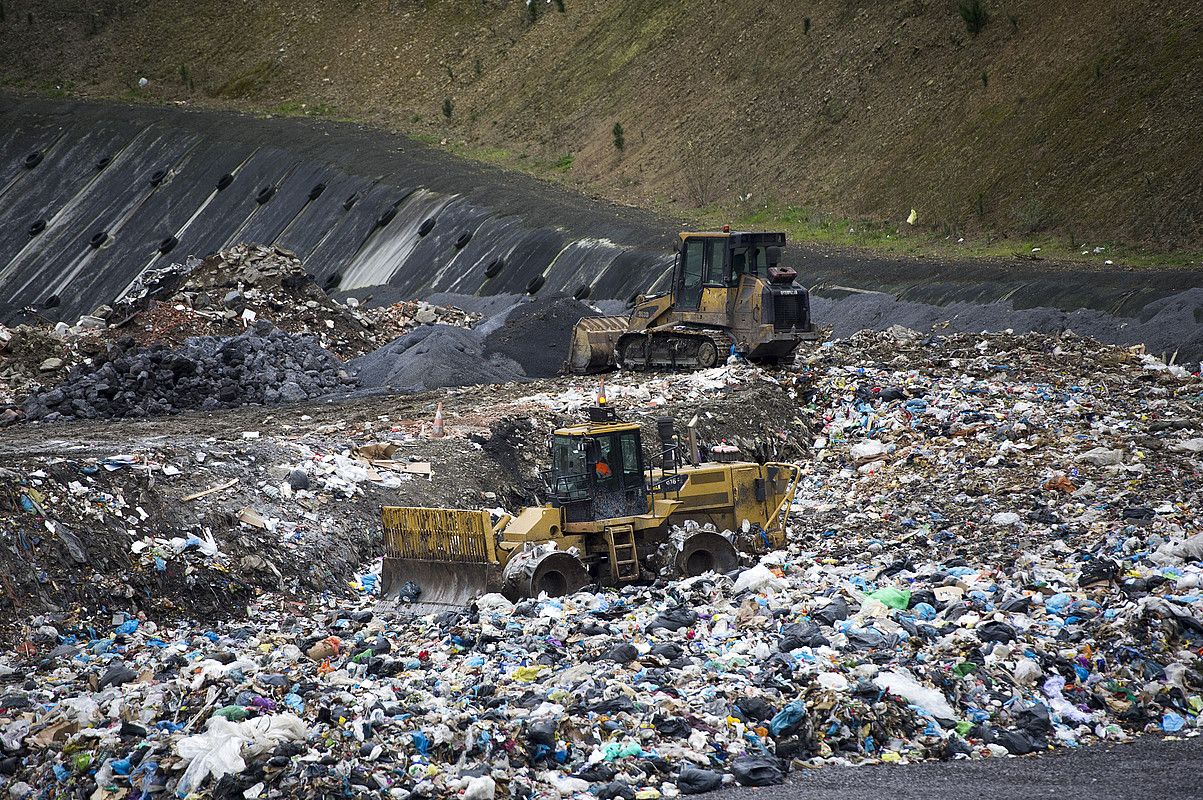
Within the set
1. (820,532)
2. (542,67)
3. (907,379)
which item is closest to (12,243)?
(542,67)

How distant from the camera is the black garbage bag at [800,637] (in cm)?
841

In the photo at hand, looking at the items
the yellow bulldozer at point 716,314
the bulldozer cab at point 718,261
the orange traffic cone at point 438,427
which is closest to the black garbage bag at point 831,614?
the orange traffic cone at point 438,427

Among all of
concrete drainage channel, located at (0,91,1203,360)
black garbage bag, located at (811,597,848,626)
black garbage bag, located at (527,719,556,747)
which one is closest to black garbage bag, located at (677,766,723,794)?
black garbage bag, located at (527,719,556,747)

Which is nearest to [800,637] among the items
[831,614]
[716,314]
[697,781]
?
[831,614]

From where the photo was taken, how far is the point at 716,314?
62.6 feet

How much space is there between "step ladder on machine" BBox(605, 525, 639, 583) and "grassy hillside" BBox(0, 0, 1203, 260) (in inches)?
604

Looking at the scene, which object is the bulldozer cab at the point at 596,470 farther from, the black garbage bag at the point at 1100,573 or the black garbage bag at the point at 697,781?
the black garbage bag at the point at 697,781

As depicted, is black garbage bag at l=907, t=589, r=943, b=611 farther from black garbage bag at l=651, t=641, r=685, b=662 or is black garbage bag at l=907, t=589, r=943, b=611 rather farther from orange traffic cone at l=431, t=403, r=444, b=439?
orange traffic cone at l=431, t=403, r=444, b=439

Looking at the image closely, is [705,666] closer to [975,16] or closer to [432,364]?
[432,364]

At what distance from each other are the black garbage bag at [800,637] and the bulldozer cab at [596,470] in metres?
2.65

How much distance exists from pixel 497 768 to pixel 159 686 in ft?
8.56

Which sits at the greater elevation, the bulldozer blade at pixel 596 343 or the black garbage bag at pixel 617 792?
the bulldozer blade at pixel 596 343

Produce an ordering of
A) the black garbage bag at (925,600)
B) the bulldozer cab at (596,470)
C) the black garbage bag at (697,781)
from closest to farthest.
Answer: the black garbage bag at (697,781)
the black garbage bag at (925,600)
the bulldozer cab at (596,470)

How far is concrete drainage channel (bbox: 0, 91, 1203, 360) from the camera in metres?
21.8
